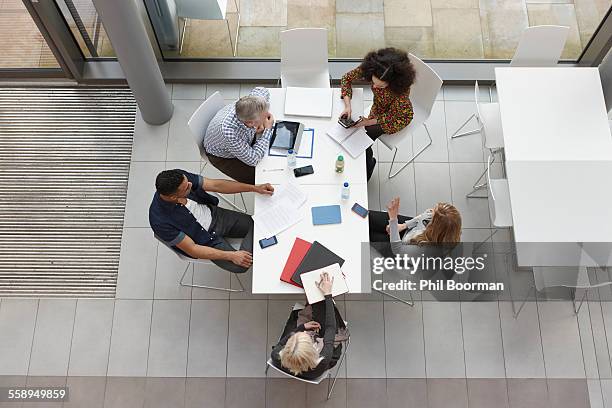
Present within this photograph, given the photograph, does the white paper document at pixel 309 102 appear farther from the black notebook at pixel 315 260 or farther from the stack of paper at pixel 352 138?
the black notebook at pixel 315 260

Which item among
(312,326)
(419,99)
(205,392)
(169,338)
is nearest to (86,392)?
(169,338)

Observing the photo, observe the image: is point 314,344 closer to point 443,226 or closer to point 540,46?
point 443,226

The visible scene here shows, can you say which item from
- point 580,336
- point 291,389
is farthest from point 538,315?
point 291,389

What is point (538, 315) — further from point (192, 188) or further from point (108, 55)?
point (108, 55)

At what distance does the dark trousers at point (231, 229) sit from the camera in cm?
416

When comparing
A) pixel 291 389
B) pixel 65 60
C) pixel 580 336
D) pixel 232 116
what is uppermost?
pixel 65 60

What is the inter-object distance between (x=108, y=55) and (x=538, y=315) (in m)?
4.50

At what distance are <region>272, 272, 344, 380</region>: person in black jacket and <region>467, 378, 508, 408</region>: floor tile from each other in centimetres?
122

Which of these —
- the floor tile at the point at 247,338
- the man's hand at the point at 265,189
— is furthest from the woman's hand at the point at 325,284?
the floor tile at the point at 247,338

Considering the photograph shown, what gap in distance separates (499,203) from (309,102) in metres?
1.68

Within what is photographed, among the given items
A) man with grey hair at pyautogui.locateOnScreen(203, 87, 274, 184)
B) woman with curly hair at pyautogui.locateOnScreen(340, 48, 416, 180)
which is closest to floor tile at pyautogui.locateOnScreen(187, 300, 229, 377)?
man with grey hair at pyautogui.locateOnScreen(203, 87, 274, 184)

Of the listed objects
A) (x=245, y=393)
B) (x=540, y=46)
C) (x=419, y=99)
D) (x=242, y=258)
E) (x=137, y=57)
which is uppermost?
(x=540, y=46)

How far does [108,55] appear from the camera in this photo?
526 cm

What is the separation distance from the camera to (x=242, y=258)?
13.2 ft
